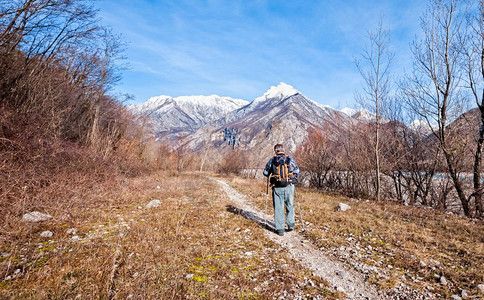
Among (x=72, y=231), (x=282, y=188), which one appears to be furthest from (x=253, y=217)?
(x=72, y=231)

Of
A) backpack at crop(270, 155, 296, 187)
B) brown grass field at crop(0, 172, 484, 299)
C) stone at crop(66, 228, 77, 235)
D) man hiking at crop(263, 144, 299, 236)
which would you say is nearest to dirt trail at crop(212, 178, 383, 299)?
brown grass field at crop(0, 172, 484, 299)

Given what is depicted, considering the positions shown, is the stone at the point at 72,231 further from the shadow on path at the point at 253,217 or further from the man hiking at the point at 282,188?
the man hiking at the point at 282,188

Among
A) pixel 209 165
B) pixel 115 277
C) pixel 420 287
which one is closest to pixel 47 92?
pixel 115 277

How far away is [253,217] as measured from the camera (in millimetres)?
8672

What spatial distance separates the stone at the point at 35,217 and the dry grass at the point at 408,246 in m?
7.88

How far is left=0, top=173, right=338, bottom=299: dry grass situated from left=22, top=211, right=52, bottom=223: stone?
0.23m

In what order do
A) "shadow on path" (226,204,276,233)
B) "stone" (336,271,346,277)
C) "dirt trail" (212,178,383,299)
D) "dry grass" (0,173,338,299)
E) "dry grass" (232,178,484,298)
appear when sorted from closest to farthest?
"dry grass" (0,173,338,299) → "dirt trail" (212,178,383,299) → "dry grass" (232,178,484,298) → "stone" (336,271,346,277) → "shadow on path" (226,204,276,233)

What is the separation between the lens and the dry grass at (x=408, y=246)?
4.10m

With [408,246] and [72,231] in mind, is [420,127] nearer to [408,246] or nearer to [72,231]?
[408,246]

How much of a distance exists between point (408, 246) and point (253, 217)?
16.4 ft

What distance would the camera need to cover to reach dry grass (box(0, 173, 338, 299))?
3.27 metres

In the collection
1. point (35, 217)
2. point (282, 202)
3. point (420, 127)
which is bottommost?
point (35, 217)

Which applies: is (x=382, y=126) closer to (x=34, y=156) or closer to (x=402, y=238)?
(x=402, y=238)

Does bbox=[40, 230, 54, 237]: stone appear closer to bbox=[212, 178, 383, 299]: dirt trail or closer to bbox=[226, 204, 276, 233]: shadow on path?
bbox=[212, 178, 383, 299]: dirt trail
